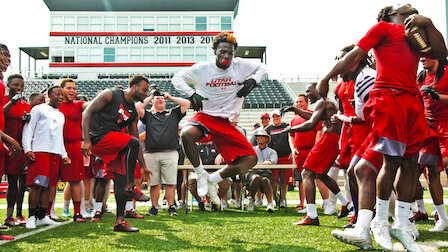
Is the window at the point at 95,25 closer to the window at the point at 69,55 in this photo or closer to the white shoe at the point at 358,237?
the window at the point at 69,55

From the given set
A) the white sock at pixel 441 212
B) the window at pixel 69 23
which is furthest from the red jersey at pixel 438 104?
the window at pixel 69 23

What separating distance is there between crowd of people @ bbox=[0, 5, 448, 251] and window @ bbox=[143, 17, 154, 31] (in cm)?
3852

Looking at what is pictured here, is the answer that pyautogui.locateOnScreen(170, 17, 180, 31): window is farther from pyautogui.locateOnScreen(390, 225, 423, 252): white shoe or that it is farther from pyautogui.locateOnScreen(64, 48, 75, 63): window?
pyautogui.locateOnScreen(390, 225, 423, 252): white shoe

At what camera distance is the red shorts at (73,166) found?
621 cm

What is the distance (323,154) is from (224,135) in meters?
1.45

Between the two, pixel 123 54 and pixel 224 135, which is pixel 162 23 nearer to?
pixel 123 54

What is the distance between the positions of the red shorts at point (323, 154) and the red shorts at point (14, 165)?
3937 mm

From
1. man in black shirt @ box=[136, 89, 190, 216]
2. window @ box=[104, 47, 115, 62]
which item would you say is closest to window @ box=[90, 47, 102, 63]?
window @ box=[104, 47, 115, 62]

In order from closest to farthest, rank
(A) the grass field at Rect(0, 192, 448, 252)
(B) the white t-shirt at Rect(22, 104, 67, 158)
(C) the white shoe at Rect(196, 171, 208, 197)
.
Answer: (A) the grass field at Rect(0, 192, 448, 252) → (C) the white shoe at Rect(196, 171, 208, 197) → (B) the white t-shirt at Rect(22, 104, 67, 158)

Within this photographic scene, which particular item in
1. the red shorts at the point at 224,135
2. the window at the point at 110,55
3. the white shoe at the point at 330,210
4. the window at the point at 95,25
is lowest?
the white shoe at the point at 330,210

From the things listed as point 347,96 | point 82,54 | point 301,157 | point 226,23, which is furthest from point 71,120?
point 82,54

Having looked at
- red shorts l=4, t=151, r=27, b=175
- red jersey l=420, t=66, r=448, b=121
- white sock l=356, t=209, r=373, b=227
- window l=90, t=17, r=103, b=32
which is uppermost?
window l=90, t=17, r=103, b=32

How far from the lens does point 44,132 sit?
5812 mm

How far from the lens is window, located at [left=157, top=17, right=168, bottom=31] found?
44.2 metres
